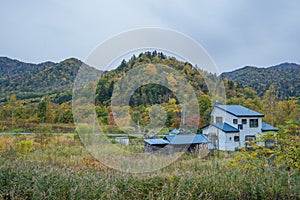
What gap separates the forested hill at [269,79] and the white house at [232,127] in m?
11.4

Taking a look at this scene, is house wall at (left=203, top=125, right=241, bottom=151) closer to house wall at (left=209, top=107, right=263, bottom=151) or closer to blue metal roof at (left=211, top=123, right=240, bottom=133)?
house wall at (left=209, top=107, right=263, bottom=151)

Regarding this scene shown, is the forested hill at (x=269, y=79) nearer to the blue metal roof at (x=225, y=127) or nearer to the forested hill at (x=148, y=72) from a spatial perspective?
the blue metal roof at (x=225, y=127)

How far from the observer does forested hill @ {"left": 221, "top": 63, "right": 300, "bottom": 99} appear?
24.7m

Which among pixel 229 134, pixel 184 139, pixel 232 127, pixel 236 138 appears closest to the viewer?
pixel 184 139

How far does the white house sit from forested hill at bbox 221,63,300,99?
448 inches

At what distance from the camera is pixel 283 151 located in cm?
348

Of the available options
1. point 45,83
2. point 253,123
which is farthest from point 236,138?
point 45,83

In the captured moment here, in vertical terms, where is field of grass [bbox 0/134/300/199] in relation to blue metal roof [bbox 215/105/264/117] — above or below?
below

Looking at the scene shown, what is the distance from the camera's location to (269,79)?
31516 mm

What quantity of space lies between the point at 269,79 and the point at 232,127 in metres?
22.7

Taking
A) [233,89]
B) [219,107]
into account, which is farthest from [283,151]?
[233,89]

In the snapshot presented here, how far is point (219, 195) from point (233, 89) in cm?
1636

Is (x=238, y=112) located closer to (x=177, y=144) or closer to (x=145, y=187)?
(x=177, y=144)


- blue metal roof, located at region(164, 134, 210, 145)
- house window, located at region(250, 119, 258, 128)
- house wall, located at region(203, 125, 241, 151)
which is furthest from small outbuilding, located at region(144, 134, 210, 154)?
house window, located at region(250, 119, 258, 128)
